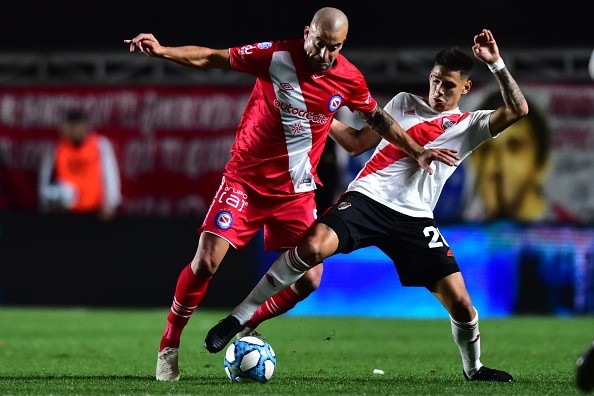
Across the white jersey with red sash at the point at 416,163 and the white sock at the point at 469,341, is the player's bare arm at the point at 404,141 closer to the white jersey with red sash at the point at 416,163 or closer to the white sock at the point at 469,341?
the white jersey with red sash at the point at 416,163

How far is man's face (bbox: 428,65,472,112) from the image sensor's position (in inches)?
316

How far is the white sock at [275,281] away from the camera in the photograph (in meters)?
7.71

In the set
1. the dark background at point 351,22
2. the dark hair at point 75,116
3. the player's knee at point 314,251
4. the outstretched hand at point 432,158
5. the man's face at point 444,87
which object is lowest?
the dark hair at point 75,116

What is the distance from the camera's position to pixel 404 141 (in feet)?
25.9

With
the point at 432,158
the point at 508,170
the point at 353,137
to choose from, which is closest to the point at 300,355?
the point at 353,137

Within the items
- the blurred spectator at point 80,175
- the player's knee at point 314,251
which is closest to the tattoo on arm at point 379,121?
the player's knee at point 314,251

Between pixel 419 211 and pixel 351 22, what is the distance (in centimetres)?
966

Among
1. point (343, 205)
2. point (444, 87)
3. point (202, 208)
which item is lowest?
point (202, 208)

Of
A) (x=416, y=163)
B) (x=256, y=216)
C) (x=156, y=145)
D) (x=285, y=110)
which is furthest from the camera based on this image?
(x=156, y=145)

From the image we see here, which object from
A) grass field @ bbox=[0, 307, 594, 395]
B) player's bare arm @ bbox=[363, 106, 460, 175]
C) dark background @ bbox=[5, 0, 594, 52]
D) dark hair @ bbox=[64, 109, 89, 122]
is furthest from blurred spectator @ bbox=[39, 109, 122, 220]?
player's bare arm @ bbox=[363, 106, 460, 175]

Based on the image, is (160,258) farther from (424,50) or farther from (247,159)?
(247,159)

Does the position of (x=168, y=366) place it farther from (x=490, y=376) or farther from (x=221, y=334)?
(x=490, y=376)

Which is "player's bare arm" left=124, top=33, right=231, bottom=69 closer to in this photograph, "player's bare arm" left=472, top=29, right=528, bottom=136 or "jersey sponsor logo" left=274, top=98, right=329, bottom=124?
"jersey sponsor logo" left=274, top=98, right=329, bottom=124

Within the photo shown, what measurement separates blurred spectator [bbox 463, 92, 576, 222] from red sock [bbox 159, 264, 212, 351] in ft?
28.9
